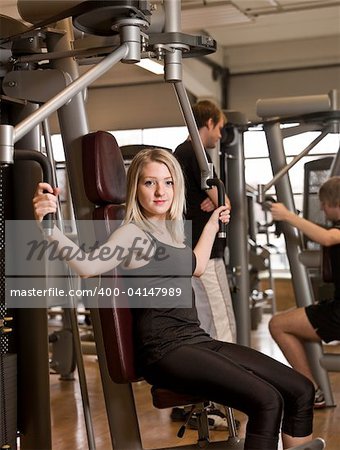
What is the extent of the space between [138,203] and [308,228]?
5.16 feet

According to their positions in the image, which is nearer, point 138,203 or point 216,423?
point 138,203

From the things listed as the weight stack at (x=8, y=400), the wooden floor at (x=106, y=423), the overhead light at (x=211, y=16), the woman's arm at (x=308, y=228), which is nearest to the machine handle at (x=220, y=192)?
the weight stack at (x=8, y=400)

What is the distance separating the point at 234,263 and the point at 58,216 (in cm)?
181

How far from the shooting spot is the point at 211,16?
7.58 meters

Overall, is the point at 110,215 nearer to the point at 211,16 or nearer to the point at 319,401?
the point at 319,401

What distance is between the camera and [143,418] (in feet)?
13.6

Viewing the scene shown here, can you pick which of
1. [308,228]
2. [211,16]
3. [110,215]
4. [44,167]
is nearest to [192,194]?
[308,228]

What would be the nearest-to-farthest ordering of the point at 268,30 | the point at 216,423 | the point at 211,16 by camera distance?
the point at 216,423 < the point at 211,16 < the point at 268,30

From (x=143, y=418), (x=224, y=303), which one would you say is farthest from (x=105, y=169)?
(x=143, y=418)

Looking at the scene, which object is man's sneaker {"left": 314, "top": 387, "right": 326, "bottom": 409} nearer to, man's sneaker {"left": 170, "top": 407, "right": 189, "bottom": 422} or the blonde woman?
man's sneaker {"left": 170, "top": 407, "right": 189, "bottom": 422}

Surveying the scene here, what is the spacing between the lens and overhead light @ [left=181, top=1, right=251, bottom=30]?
726 centimetres

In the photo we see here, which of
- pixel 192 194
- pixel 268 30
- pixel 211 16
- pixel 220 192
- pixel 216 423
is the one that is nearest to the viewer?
pixel 220 192

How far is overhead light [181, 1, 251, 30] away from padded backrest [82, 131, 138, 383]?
4.72m

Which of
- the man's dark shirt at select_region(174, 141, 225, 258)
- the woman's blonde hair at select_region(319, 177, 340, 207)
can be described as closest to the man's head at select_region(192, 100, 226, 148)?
the man's dark shirt at select_region(174, 141, 225, 258)
